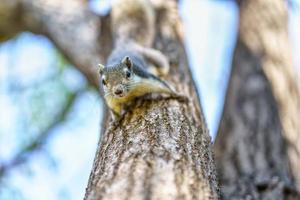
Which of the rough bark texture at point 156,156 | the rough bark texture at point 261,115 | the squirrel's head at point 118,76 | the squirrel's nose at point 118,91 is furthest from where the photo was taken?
the rough bark texture at point 261,115

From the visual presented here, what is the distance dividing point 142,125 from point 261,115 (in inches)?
78.0

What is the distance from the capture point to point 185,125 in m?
3.46

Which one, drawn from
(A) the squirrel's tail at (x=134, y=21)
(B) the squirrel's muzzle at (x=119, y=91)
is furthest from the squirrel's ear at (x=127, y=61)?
(A) the squirrel's tail at (x=134, y=21)

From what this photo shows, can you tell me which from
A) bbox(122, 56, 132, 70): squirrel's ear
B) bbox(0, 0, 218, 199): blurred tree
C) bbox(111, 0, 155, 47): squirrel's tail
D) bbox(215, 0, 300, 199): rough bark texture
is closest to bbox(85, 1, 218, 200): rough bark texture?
bbox(0, 0, 218, 199): blurred tree

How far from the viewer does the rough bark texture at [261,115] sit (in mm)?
4383

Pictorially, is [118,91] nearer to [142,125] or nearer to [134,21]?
[142,125]

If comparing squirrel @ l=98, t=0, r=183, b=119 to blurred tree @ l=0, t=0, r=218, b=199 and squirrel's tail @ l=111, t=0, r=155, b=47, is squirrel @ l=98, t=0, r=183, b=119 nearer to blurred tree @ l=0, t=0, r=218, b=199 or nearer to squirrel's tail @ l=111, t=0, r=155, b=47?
squirrel's tail @ l=111, t=0, r=155, b=47

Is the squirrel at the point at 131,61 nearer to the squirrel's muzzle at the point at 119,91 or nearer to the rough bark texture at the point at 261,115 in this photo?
the squirrel's muzzle at the point at 119,91

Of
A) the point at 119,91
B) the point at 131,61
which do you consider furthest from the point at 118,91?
the point at 131,61

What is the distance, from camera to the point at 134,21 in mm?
5625

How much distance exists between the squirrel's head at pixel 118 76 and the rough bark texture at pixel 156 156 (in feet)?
0.62

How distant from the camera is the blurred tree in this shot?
8.59ft

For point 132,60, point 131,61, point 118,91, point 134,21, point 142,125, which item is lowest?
point 142,125

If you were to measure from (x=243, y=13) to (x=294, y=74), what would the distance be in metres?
1.12
